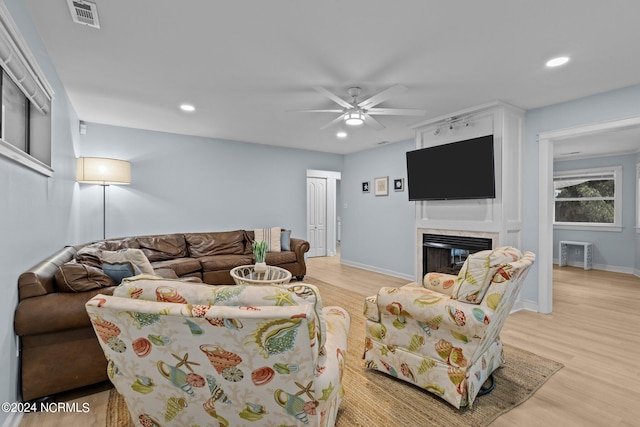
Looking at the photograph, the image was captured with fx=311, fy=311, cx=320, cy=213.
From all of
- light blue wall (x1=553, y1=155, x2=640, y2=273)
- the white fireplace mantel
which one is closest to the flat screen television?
the white fireplace mantel

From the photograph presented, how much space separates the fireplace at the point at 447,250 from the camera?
3.99 meters

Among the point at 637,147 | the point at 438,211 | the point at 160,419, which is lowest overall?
the point at 160,419

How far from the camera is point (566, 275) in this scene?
5828 mm

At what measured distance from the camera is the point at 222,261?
4586 millimetres

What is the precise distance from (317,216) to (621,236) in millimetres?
6234

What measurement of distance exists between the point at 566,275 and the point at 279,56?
21.0 ft

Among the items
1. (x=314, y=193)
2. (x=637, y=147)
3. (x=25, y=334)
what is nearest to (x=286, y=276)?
(x=25, y=334)

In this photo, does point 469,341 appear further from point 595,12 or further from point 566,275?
point 566,275

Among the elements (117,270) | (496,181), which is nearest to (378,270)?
(496,181)

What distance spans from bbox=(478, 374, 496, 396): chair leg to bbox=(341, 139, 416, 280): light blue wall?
2816mm

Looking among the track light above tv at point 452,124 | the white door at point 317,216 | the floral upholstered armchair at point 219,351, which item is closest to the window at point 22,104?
the floral upholstered armchair at point 219,351

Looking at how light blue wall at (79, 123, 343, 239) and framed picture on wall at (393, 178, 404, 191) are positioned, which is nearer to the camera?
light blue wall at (79, 123, 343, 239)

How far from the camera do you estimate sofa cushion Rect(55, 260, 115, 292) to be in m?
1.99

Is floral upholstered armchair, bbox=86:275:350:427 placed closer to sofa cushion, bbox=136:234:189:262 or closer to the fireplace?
the fireplace
